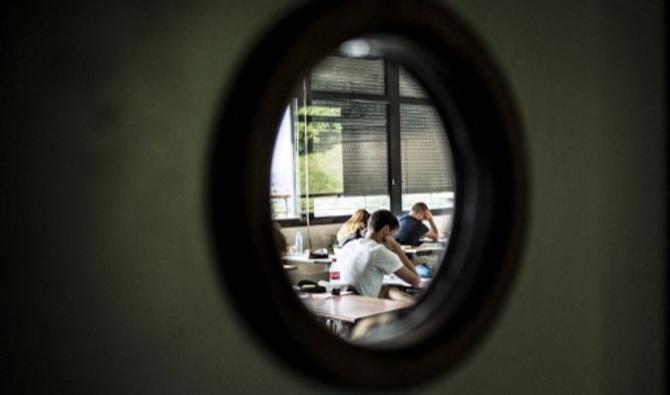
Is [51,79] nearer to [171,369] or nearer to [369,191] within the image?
[171,369]

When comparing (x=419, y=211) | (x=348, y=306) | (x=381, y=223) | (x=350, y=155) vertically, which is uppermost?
(x=350, y=155)

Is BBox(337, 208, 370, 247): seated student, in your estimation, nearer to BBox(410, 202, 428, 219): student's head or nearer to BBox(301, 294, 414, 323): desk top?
BBox(301, 294, 414, 323): desk top

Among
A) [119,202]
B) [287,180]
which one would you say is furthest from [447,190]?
[287,180]

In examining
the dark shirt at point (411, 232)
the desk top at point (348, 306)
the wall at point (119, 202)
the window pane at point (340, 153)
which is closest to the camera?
the wall at point (119, 202)

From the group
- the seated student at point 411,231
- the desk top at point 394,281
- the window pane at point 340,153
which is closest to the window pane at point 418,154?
the window pane at point 340,153

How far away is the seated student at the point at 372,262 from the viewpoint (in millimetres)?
4293

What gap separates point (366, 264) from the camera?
4324mm

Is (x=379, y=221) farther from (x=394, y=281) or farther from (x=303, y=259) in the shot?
(x=303, y=259)

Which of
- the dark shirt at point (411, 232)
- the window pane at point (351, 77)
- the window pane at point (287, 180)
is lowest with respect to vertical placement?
the dark shirt at point (411, 232)

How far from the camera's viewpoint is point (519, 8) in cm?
184

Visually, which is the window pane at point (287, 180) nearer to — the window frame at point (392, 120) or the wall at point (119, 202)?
the window frame at point (392, 120)

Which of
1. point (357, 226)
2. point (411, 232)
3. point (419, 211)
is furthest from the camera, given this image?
point (419, 211)

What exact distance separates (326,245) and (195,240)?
21.4ft

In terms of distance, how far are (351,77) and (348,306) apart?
4.76 m
